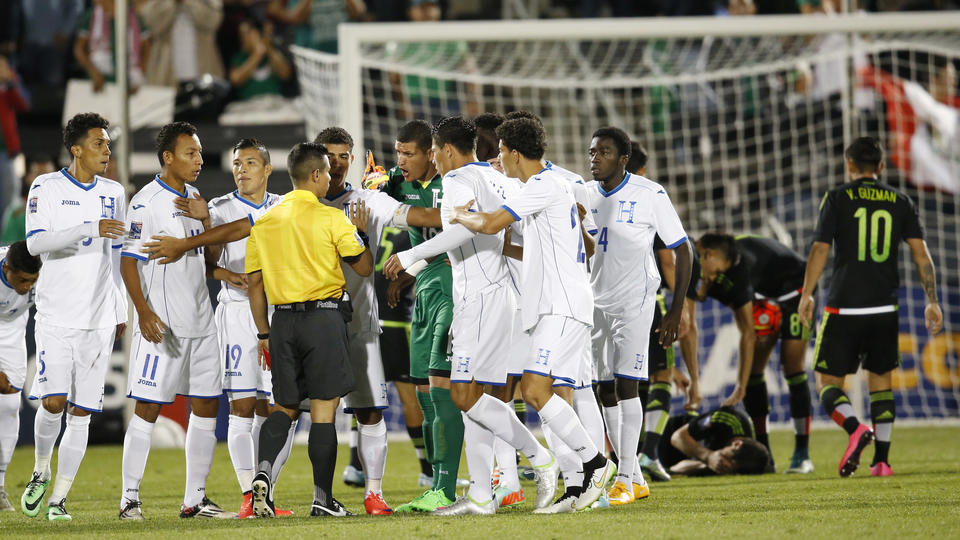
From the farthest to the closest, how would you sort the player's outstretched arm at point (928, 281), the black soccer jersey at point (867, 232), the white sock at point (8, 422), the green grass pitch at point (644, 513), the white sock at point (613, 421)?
the black soccer jersey at point (867, 232)
the player's outstretched arm at point (928, 281)
the white sock at point (8, 422)
the white sock at point (613, 421)
the green grass pitch at point (644, 513)

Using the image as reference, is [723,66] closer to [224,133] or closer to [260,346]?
[224,133]

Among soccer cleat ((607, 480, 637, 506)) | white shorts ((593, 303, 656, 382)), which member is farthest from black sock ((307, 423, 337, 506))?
white shorts ((593, 303, 656, 382))

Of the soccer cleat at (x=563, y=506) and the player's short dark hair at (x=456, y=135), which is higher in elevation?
the player's short dark hair at (x=456, y=135)

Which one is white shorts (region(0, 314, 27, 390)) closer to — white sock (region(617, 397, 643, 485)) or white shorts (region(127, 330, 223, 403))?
white shorts (region(127, 330, 223, 403))

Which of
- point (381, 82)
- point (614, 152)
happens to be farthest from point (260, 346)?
point (381, 82)

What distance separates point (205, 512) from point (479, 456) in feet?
4.71

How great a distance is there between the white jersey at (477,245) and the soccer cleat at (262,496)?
129cm

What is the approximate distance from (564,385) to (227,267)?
197cm

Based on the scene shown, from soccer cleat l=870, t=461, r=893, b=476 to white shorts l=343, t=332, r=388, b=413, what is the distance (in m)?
3.54

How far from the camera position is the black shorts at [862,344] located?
7.88 metres

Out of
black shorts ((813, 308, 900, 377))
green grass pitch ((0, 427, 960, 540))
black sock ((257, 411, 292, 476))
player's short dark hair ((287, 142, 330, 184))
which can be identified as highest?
player's short dark hair ((287, 142, 330, 184))

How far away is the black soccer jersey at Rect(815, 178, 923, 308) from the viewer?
7.91 metres

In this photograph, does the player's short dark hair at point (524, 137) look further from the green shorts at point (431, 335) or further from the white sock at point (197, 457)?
the white sock at point (197, 457)

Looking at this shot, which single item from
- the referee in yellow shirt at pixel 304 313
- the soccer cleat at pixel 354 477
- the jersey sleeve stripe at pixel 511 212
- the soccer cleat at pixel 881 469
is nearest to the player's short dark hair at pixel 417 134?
the referee in yellow shirt at pixel 304 313
